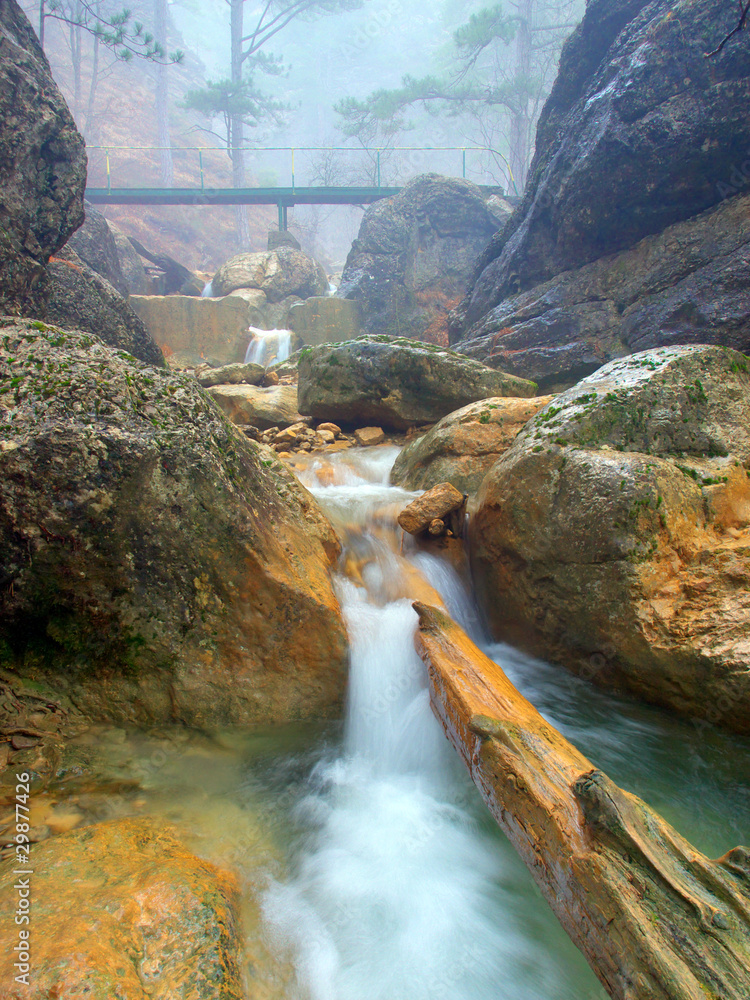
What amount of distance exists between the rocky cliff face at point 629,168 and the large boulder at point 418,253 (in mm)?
6252

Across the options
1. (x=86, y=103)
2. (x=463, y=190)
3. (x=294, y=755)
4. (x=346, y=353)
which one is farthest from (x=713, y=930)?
(x=86, y=103)

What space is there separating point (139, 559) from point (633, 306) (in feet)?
30.2

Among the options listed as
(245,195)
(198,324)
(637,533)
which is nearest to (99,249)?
(198,324)

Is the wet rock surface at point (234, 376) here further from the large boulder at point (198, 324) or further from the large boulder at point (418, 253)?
the large boulder at point (418, 253)

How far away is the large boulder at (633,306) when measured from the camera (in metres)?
7.66

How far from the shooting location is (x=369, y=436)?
757cm

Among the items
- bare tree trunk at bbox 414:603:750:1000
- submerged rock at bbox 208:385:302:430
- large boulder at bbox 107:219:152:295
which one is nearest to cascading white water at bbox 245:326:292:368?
large boulder at bbox 107:219:152:295

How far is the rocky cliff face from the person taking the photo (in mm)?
7902

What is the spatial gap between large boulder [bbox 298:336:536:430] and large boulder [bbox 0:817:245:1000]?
6212 mm

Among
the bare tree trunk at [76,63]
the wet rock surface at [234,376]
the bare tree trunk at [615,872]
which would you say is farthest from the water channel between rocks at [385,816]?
the bare tree trunk at [76,63]

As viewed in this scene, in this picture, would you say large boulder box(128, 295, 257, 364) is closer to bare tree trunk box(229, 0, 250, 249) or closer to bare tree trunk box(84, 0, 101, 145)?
bare tree trunk box(229, 0, 250, 249)

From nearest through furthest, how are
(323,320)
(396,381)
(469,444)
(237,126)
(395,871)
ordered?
(395,871), (469,444), (396,381), (323,320), (237,126)

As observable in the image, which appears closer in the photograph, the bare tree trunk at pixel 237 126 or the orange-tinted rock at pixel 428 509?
the orange-tinted rock at pixel 428 509

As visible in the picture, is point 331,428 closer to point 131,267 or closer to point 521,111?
point 131,267
